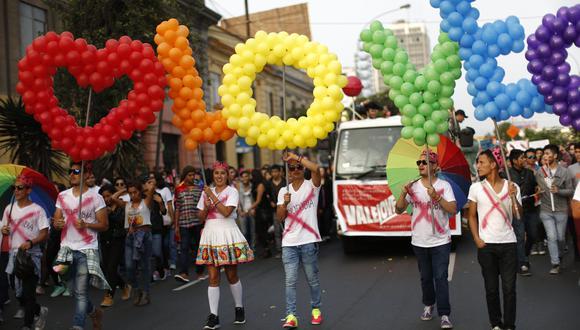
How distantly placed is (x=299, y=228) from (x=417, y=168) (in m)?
1.89

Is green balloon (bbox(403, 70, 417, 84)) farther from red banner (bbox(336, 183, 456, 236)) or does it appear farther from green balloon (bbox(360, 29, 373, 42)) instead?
red banner (bbox(336, 183, 456, 236))

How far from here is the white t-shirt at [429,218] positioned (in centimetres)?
693

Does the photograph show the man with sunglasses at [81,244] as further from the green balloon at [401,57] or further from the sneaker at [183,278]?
the sneaker at [183,278]

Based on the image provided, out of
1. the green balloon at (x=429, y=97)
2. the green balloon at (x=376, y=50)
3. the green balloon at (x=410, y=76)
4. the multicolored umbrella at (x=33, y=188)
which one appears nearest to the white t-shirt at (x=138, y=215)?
the multicolored umbrella at (x=33, y=188)

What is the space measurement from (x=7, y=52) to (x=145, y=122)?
12.8 meters

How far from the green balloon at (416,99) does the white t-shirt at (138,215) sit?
14.4 feet

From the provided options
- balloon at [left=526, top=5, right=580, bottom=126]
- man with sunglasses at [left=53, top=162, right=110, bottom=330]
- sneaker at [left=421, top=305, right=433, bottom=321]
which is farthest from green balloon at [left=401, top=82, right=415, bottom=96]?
man with sunglasses at [left=53, top=162, right=110, bottom=330]

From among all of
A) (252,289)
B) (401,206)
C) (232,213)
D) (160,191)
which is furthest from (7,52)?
(401,206)

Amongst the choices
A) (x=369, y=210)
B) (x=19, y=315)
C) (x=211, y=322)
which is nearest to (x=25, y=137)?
(x=19, y=315)

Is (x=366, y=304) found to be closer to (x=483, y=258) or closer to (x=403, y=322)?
(x=403, y=322)

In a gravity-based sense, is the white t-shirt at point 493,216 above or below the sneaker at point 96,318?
above

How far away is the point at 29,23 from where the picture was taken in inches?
764

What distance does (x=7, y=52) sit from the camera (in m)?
18.3

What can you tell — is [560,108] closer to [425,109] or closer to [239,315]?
[425,109]
